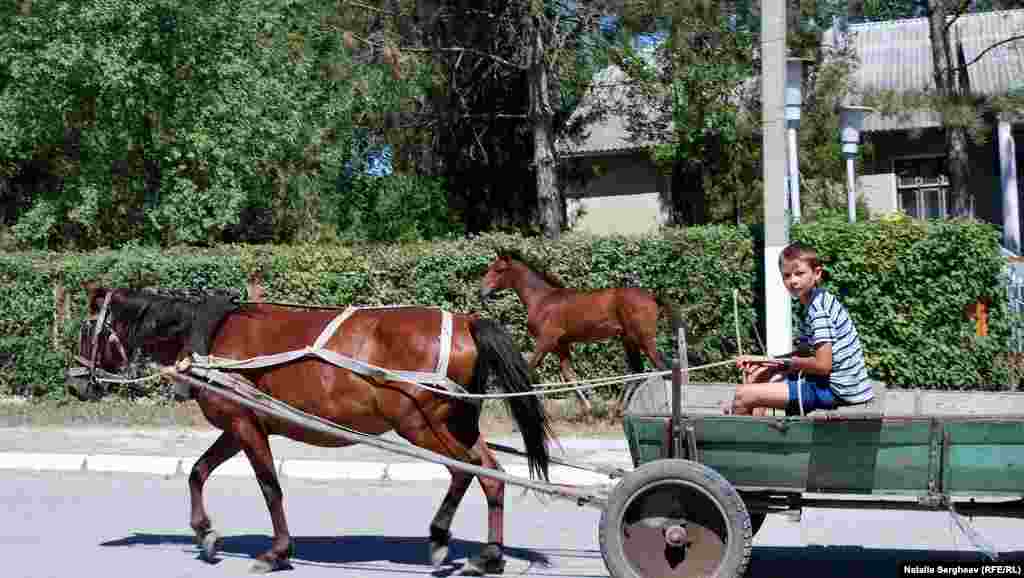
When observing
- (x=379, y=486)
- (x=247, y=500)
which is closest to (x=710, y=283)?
(x=379, y=486)

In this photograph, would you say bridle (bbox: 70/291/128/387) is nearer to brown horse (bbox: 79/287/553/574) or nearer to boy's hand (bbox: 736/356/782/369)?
brown horse (bbox: 79/287/553/574)

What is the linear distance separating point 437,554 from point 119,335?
2502mm

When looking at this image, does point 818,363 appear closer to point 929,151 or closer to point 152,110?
point 152,110

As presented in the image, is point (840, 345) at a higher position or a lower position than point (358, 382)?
higher

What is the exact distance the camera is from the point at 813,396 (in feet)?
20.8

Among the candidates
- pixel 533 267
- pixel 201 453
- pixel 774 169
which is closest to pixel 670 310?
pixel 533 267

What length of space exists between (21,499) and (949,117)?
14.8m

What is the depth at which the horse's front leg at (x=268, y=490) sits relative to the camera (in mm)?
7312

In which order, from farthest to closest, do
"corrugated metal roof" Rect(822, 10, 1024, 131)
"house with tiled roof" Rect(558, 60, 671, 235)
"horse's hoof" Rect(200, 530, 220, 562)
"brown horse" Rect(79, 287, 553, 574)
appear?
"house with tiled roof" Rect(558, 60, 671, 235) → "corrugated metal roof" Rect(822, 10, 1024, 131) → "horse's hoof" Rect(200, 530, 220, 562) → "brown horse" Rect(79, 287, 553, 574)

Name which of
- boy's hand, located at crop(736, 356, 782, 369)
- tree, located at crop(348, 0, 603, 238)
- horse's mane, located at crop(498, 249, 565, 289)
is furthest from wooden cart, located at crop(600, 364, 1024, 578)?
tree, located at crop(348, 0, 603, 238)

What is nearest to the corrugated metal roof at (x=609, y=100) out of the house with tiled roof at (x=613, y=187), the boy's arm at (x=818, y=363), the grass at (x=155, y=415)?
the house with tiled roof at (x=613, y=187)

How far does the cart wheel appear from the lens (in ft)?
19.6

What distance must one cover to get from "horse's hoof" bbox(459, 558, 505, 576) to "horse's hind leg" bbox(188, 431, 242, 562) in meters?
1.66

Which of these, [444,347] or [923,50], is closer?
[444,347]
